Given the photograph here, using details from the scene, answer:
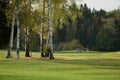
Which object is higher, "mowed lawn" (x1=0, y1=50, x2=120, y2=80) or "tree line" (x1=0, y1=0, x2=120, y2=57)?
"tree line" (x1=0, y1=0, x2=120, y2=57)

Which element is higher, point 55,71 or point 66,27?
point 66,27

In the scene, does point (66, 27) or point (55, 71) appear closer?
point (55, 71)

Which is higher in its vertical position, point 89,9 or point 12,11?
point 89,9

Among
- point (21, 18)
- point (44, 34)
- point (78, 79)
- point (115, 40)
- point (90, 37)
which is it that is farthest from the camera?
point (90, 37)

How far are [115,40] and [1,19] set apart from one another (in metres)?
85.2

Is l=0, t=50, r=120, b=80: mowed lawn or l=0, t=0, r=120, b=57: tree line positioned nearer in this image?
l=0, t=50, r=120, b=80: mowed lawn

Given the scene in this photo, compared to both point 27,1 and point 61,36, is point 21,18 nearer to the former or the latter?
point 27,1

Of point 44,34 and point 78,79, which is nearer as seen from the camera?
point 78,79

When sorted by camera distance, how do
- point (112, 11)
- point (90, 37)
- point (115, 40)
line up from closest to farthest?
point (115, 40) → point (90, 37) → point (112, 11)

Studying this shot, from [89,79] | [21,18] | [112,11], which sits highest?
[112,11]

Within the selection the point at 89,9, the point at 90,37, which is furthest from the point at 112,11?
the point at 90,37

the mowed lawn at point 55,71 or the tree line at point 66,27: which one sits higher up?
the tree line at point 66,27

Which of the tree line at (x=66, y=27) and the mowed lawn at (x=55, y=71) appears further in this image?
the tree line at (x=66, y=27)

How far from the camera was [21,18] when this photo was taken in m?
53.6
